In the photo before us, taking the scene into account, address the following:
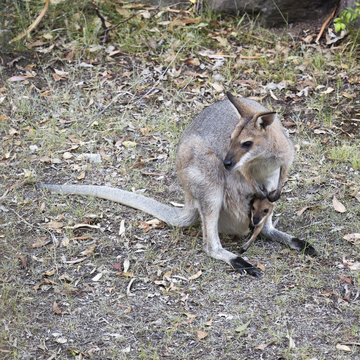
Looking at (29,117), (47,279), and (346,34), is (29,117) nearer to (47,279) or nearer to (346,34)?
(47,279)

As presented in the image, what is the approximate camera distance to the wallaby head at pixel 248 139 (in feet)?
13.2

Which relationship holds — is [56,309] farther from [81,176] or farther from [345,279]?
[345,279]

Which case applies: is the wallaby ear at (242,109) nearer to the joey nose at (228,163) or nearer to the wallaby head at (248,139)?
the wallaby head at (248,139)

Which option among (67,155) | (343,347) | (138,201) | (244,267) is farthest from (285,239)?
(67,155)

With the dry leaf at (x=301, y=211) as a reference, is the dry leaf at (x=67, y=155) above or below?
below

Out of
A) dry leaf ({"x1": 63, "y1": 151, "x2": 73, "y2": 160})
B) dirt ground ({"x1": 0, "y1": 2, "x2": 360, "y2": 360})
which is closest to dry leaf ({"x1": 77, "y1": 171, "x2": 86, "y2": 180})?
dirt ground ({"x1": 0, "y1": 2, "x2": 360, "y2": 360})

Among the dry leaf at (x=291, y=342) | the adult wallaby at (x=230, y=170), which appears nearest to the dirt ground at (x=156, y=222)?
the dry leaf at (x=291, y=342)

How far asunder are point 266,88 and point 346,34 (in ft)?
3.63

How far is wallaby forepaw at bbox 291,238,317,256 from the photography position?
14.4ft

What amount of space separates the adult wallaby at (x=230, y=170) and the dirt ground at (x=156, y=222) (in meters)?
0.13

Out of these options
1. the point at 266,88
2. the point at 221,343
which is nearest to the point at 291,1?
the point at 266,88

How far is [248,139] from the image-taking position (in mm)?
4082

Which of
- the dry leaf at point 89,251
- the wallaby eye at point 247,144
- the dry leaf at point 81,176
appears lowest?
the dry leaf at point 81,176

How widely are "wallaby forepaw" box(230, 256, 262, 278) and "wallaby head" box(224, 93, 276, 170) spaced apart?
27.1 inches
